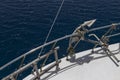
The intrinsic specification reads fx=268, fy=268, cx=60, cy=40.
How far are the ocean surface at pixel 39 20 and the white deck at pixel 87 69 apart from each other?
6.31 metres

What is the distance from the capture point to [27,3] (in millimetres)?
33812

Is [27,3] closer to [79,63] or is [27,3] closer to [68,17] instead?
[68,17]

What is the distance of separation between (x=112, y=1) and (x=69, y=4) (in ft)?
19.3

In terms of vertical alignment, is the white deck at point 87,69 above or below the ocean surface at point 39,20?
above

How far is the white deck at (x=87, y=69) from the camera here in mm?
11980

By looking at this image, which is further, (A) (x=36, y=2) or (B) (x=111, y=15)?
(A) (x=36, y=2)

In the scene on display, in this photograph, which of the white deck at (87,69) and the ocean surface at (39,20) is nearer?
the white deck at (87,69)

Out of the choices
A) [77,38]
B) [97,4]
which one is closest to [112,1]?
[97,4]

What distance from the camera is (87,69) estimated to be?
1246cm

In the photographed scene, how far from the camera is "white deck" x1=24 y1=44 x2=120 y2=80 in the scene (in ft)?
39.3

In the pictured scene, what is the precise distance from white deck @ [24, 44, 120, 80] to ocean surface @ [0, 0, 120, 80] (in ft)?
20.7

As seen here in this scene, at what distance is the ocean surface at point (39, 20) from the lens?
73.2 ft

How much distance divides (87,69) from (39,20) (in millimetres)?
16287

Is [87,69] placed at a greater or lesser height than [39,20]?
greater
